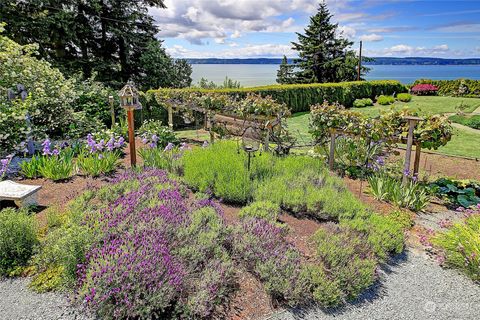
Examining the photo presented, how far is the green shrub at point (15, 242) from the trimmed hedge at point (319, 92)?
956cm

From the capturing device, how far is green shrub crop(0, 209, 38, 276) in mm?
3119

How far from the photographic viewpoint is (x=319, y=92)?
17.8 metres

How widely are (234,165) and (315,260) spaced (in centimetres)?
204

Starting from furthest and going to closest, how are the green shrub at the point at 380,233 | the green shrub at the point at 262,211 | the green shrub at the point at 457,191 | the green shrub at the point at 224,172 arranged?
the green shrub at the point at 457,191, the green shrub at the point at 224,172, the green shrub at the point at 262,211, the green shrub at the point at 380,233

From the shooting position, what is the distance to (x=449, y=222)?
14.5ft

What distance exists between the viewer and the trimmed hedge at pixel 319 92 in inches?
611

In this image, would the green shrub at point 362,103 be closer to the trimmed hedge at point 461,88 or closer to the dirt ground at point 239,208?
the trimmed hedge at point 461,88

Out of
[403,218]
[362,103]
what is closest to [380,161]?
[403,218]

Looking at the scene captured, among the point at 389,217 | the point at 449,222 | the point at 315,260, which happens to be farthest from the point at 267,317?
the point at 449,222

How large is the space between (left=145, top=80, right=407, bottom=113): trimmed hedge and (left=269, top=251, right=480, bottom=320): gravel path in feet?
35.3

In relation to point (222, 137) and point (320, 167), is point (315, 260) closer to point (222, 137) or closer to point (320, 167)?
point (320, 167)

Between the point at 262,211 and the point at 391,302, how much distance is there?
1614 millimetres

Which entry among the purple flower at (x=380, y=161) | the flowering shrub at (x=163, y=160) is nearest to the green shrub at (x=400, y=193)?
the purple flower at (x=380, y=161)

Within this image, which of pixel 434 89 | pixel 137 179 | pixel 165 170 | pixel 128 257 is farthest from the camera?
pixel 434 89
